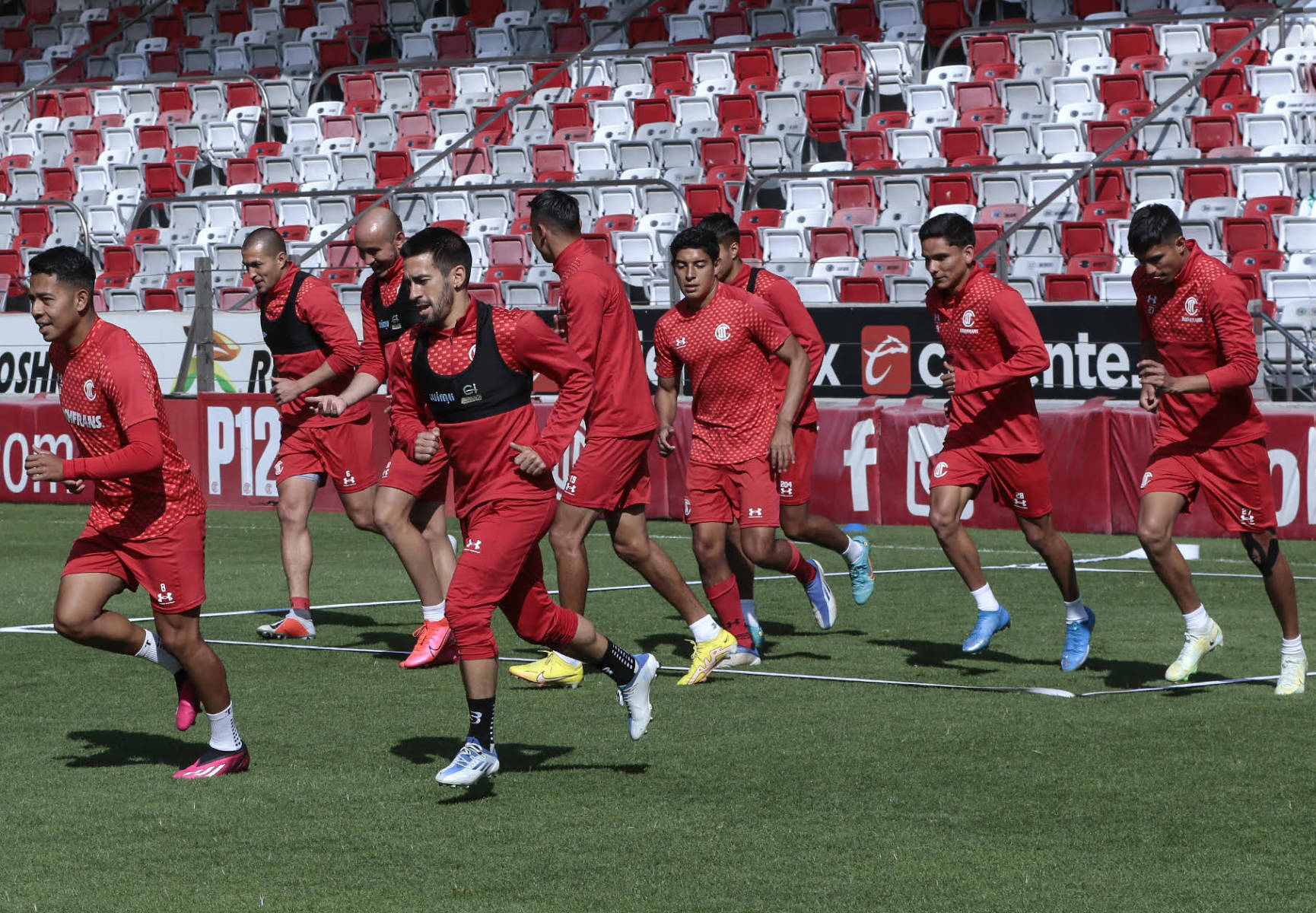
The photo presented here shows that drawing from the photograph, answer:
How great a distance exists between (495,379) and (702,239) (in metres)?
2.45

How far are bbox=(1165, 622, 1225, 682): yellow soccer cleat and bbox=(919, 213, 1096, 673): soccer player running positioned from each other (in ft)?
2.19

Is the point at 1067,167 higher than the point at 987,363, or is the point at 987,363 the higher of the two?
the point at 1067,167

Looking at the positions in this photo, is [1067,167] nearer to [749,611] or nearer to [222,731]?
[749,611]

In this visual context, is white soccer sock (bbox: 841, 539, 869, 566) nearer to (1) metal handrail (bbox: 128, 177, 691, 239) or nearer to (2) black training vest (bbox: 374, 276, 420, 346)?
(2) black training vest (bbox: 374, 276, 420, 346)

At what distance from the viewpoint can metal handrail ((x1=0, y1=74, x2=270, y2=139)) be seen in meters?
27.1

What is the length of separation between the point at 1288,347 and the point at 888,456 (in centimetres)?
354

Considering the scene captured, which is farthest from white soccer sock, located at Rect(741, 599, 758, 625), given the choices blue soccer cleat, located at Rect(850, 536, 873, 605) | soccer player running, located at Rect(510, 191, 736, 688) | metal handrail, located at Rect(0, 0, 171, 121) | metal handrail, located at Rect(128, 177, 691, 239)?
metal handrail, located at Rect(0, 0, 171, 121)

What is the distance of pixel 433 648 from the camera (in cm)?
917

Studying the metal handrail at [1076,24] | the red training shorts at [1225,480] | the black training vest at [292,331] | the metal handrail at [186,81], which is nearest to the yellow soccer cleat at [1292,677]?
the red training shorts at [1225,480]

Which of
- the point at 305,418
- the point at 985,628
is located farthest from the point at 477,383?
the point at 305,418

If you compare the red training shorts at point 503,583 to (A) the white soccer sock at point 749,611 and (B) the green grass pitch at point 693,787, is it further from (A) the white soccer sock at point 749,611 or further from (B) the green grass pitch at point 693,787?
(A) the white soccer sock at point 749,611

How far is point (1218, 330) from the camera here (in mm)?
7957

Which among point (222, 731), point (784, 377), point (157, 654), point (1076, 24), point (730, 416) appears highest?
point (1076, 24)

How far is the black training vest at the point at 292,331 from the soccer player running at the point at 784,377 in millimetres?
2311
